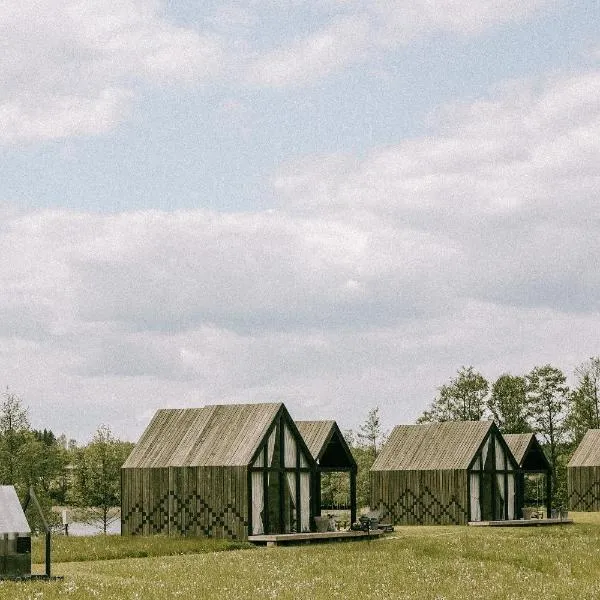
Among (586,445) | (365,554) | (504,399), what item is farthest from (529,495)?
(365,554)

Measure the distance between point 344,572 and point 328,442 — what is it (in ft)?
85.0

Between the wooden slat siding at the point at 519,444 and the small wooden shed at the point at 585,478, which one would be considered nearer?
the wooden slat siding at the point at 519,444

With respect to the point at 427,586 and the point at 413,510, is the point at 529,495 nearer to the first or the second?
the point at 413,510

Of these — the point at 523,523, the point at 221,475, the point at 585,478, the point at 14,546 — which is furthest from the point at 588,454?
the point at 14,546

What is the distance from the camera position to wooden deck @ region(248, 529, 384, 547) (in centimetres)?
4900

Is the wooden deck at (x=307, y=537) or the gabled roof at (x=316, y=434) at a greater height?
the gabled roof at (x=316, y=434)

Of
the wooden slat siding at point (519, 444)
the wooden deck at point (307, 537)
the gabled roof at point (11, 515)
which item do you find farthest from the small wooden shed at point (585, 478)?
the gabled roof at point (11, 515)

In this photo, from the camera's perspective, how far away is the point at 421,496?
64.7 m

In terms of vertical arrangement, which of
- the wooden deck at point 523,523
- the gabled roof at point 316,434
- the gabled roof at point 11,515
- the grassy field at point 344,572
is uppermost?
the gabled roof at point 316,434

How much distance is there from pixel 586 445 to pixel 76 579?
62764 millimetres

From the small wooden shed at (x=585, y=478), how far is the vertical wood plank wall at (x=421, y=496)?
24825 millimetres

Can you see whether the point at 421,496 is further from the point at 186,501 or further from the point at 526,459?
the point at 186,501

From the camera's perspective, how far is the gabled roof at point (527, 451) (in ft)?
230

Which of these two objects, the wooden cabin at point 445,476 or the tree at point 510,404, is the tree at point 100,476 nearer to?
the wooden cabin at point 445,476
